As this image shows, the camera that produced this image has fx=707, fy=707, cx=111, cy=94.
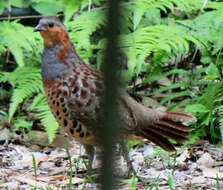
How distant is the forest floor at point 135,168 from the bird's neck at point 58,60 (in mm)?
518

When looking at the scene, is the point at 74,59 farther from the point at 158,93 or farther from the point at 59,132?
the point at 158,93

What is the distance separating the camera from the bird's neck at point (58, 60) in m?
4.45

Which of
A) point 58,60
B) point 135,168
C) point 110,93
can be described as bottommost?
point 135,168

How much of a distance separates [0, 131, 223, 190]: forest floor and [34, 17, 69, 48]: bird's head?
751 millimetres

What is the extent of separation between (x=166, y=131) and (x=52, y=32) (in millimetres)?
989

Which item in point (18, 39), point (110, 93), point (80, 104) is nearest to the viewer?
point (110, 93)

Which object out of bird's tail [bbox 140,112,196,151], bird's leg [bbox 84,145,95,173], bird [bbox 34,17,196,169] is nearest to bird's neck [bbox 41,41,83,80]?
bird [bbox 34,17,196,169]

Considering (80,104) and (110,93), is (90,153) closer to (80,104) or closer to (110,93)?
(80,104)

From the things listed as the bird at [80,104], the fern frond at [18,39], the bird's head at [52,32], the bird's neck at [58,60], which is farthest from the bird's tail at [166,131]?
the fern frond at [18,39]

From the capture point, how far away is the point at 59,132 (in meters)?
5.33

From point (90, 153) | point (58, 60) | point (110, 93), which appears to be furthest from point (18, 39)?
point (110, 93)

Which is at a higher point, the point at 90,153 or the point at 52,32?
the point at 52,32

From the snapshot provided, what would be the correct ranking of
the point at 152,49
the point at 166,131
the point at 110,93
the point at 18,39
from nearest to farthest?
the point at 110,93, the point at 166,131, the point at 152,49, the point at 18,39

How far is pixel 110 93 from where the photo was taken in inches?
25.9
